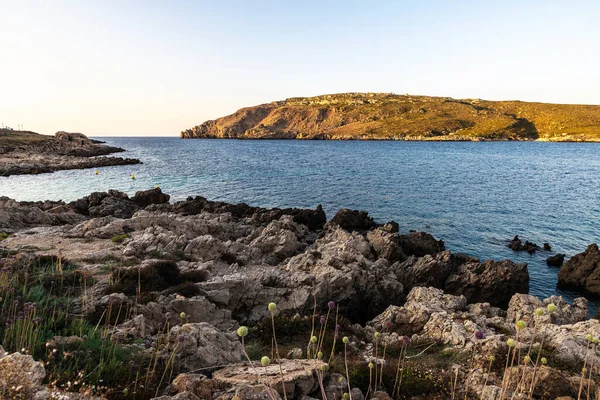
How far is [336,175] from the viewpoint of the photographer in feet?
233

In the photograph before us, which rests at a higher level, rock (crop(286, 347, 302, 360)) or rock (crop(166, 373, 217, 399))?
rock (crop(166, 373, 217, 399))

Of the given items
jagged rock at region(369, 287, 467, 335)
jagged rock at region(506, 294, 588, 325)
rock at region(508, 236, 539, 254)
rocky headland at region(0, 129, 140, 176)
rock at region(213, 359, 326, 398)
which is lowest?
rock at region(508, 236, 539, 254)

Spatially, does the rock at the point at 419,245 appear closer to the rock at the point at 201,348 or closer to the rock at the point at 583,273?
the rock at the point at 583,273

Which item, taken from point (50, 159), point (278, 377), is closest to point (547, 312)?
point (278, 377)

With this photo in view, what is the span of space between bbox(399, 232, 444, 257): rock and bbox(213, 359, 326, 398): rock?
20.4m

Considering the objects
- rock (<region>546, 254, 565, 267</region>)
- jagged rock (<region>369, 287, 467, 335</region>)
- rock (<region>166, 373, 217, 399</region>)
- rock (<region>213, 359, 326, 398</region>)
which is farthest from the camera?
rock (<region>546, 254, 565, 267</region>)

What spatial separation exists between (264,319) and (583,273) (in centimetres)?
2342

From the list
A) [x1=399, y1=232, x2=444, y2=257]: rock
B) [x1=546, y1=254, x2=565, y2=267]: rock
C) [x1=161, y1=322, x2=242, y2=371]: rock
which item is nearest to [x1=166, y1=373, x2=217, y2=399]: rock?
[x1=161, y1=322, x2=242, y2=371]: rock

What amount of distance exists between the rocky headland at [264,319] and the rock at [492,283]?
0.25ft

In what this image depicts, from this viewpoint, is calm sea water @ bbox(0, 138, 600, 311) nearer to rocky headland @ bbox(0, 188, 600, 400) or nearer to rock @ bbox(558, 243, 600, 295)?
rock @ bbox(558, 243, 600, 295)

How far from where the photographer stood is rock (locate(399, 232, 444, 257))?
1015 inches

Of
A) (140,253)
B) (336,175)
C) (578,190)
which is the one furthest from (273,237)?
(578,190)

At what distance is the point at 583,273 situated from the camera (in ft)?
73.0

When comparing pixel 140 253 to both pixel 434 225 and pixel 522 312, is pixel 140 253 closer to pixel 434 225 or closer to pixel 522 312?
pixel 522 312
